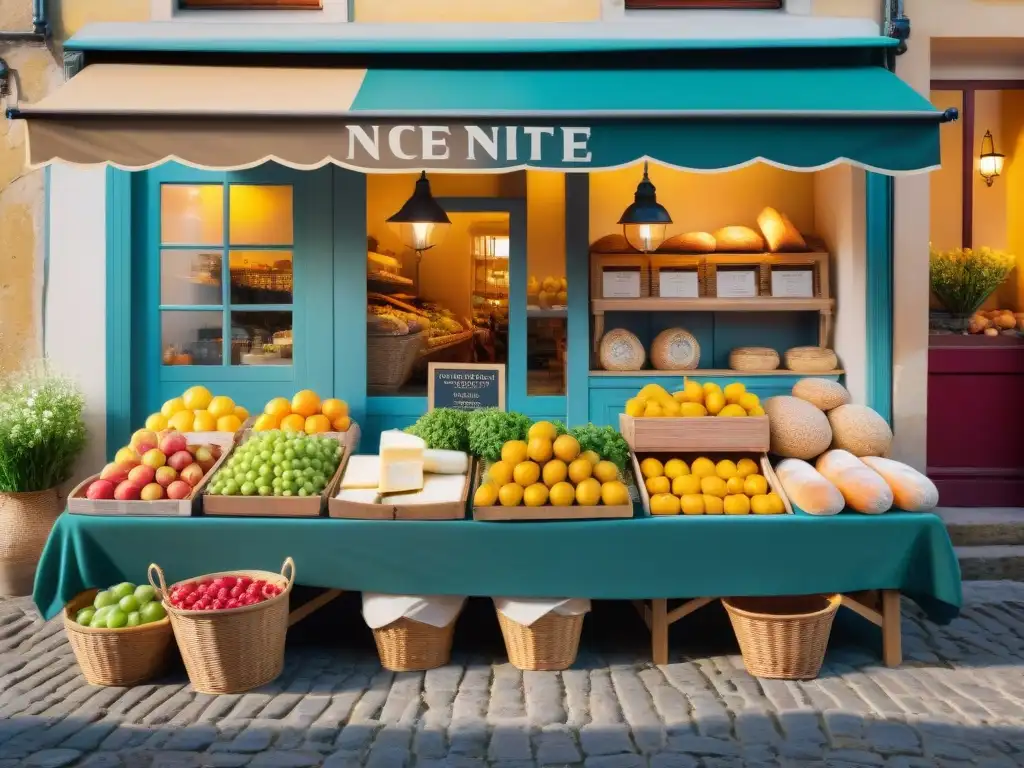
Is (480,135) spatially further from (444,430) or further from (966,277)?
(966,277)

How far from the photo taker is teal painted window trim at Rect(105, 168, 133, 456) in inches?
273

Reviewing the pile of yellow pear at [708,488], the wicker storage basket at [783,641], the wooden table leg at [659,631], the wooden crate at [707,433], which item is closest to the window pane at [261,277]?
the wooden crate at [707,433]

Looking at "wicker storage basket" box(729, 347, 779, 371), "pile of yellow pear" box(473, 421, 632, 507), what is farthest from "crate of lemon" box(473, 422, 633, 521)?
"wicker storage basket" box(729, 347, 779, 371)

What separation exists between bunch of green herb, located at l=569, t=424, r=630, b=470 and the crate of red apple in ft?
7.28

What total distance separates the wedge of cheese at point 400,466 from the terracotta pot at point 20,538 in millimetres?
2697

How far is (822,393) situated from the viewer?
21.5 feet

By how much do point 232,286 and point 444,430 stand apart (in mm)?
2199

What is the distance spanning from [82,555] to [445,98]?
3.35m

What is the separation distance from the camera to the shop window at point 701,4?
23.4 ft

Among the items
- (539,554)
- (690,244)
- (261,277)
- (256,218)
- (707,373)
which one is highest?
(256,218)

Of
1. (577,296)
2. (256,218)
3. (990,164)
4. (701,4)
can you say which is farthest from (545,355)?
(990,164)

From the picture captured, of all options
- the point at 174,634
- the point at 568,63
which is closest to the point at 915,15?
the point at 568,63

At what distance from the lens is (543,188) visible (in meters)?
7.71

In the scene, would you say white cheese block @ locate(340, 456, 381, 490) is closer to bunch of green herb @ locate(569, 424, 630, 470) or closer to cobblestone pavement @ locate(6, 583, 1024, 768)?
cobblestone pavement @ locate(6, 583, 1024, 768)
